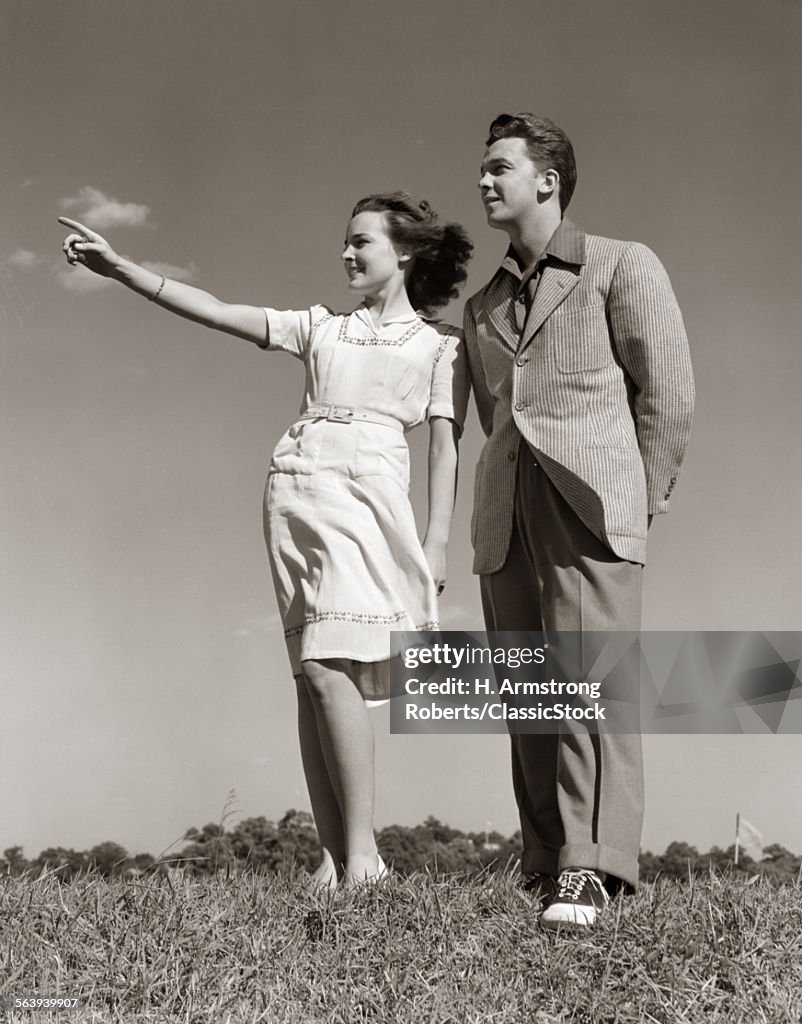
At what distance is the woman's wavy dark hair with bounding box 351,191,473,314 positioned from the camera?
4027 mm

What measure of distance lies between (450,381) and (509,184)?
604 mm

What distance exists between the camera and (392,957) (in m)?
2.88

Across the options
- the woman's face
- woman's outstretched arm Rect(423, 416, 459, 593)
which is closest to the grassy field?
woman's outstretched arm Rect(423, 416, 459, 593)

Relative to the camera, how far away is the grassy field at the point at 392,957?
2.67 m

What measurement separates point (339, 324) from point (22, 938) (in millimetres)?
1977

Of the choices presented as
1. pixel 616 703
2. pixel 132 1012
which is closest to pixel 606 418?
pixel 616 703

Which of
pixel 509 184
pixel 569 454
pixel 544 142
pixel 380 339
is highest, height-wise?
pixel 544 142

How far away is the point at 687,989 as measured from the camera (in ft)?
8.99

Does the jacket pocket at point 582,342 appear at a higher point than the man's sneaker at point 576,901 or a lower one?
higher

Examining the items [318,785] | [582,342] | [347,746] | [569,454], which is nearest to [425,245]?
[582,342]

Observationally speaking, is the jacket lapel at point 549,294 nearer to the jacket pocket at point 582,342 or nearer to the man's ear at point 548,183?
the jacket pocket at point 582,342

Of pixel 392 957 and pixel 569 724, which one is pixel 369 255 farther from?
pixel 392 957

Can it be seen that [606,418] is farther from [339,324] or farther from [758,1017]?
[758,1017]

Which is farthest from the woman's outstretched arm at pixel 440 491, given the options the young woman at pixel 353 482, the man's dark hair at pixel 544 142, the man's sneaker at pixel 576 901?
the man's sneaker at pixel 576 901
